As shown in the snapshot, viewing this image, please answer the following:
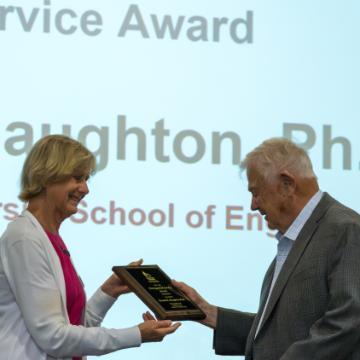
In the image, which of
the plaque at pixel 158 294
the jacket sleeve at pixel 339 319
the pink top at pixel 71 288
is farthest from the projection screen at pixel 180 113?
the jacket sleeve at pixel 339 319

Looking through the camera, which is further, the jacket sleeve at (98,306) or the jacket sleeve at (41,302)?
the jacket sleeve at (98,306)

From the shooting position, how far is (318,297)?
119 inches

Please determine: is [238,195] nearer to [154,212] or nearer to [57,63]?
[154,212]

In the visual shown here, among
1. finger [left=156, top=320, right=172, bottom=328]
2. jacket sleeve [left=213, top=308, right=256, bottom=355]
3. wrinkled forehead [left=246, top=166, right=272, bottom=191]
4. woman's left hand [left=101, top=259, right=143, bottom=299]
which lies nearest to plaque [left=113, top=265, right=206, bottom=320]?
finger [left=156, top=320, right=172, bottom=328]

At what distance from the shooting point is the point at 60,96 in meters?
4.95

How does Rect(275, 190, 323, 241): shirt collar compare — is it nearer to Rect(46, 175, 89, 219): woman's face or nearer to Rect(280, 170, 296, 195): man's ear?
Rect(280, 170, 296, 195): man's ear

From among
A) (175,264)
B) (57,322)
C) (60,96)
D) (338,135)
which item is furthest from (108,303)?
(338,135)

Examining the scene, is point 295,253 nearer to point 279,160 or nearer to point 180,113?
point 279,160

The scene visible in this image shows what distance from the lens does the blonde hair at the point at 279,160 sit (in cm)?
322

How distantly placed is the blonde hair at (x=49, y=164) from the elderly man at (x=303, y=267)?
2.04ft

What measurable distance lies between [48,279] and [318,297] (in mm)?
873

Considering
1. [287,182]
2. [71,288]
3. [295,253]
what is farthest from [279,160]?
[71,288]

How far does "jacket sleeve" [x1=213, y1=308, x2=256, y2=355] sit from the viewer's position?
3.81 metres

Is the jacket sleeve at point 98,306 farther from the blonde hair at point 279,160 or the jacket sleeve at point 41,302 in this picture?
the blonde hair at point 279,160
